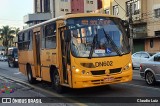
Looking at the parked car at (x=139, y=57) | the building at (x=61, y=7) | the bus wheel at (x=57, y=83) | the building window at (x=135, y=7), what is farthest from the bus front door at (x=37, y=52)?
the building at (x=61, y=7)

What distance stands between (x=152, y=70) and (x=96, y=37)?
135 inches

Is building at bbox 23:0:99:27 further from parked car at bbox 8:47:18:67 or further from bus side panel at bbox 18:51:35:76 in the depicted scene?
bus side panel at bbox 18:51:35:76

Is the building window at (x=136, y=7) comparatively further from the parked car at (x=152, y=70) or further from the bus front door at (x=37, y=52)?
the parked car at (x=152, y=70)

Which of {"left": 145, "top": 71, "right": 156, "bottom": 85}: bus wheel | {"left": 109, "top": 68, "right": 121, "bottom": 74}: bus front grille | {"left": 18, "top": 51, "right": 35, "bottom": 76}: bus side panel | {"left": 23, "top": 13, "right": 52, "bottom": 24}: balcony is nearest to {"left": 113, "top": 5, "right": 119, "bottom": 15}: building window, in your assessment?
{"left": 18, "top": 51, "right": 35, "bottom": 76}: bus side panel

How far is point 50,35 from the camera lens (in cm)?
1341

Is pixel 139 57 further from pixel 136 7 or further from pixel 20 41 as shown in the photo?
pixel 136 7

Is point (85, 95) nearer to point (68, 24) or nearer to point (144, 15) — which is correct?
point (68, 24)

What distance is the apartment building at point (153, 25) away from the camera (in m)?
39.4

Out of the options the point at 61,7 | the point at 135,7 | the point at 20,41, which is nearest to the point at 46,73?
the point at 20,41

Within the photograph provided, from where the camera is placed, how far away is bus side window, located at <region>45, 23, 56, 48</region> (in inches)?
508

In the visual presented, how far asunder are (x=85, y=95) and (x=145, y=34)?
31.3 metres

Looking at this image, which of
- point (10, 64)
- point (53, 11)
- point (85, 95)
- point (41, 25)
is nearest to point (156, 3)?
Result: point (10, 64)

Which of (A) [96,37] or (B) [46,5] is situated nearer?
(A) [96,37]

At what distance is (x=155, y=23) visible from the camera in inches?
1565
